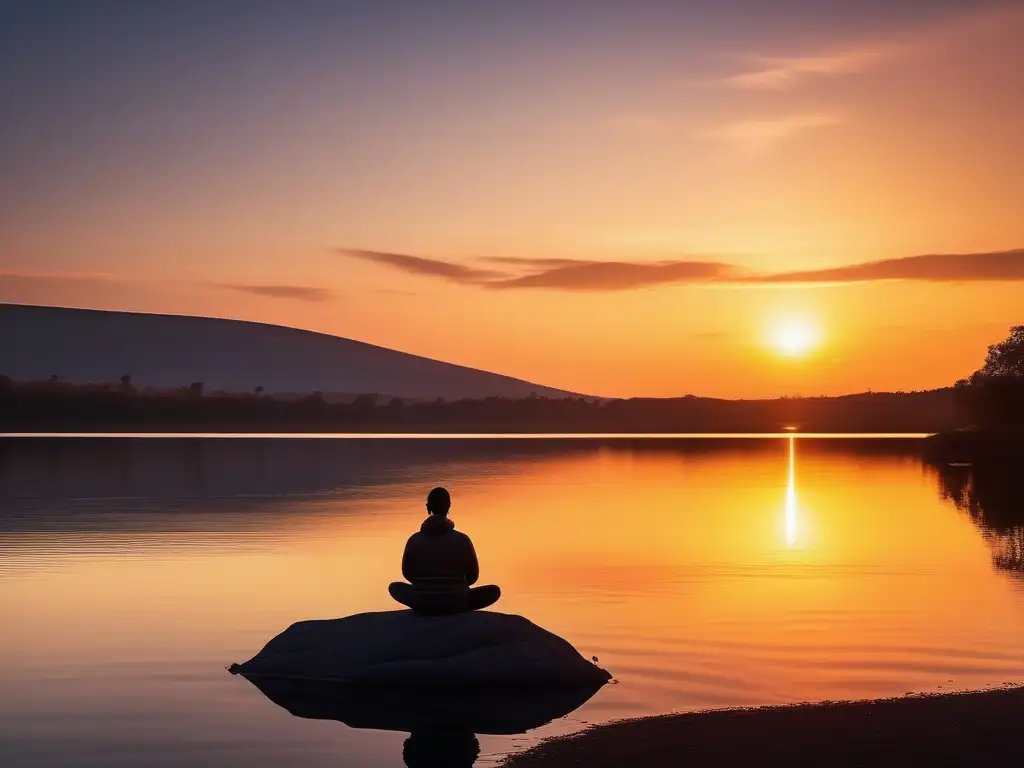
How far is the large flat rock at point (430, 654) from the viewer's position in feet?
69.9

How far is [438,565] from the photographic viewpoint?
876 inches

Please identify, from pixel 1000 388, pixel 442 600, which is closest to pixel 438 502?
pixel 442 600

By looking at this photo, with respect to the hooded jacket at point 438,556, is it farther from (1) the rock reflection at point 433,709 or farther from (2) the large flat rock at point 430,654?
(1) the rock reflection at point 433,709

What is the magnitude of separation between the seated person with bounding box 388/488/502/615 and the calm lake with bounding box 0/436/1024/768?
3105 millimetres

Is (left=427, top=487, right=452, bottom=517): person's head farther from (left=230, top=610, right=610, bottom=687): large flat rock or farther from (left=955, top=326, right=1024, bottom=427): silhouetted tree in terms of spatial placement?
(left=955, top=326, right=1024, bottom=427): silhouetted tree

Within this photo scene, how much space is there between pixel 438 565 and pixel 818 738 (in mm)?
7461

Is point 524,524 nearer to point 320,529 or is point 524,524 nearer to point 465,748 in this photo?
point 320,529

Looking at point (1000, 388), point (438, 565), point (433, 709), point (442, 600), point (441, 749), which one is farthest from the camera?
point (1000, 388)

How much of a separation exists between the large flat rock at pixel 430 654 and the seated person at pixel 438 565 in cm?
37

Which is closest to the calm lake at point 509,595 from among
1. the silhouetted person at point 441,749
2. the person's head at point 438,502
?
the silhouetted person at point 441,749

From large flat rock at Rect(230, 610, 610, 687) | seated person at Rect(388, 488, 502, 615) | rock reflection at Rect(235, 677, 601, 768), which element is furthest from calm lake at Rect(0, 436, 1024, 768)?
seated person at Rect(388, 488, 502, 615)

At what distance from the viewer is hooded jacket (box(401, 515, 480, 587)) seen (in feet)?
73.0

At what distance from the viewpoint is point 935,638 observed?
26344mm

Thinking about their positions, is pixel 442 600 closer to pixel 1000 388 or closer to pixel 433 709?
pixel 433 709
